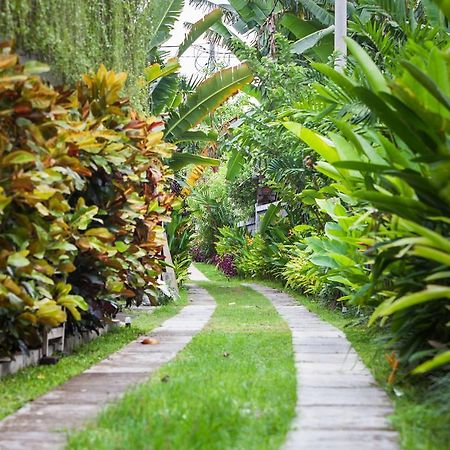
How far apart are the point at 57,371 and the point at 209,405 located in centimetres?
197

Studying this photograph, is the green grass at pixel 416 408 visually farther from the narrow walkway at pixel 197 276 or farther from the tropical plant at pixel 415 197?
the narrow walkway at pixel 197 276

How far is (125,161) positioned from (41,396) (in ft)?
8.74

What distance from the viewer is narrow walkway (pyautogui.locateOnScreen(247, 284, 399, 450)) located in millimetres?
3061

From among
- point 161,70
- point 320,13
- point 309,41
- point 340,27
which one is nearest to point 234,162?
point 309,41

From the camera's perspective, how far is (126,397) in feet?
12.6

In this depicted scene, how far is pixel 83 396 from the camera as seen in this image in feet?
13.7

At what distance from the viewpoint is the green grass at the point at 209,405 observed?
3008 millimetres

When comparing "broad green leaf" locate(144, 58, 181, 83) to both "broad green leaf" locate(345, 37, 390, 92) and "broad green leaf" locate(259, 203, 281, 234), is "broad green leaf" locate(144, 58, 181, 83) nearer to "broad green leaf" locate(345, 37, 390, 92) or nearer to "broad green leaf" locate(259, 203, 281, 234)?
"broad green leaf" locate(259, 203, 281, 234)

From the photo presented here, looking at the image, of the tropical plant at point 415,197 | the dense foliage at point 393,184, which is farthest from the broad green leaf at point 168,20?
the tropical plant at point 415,197

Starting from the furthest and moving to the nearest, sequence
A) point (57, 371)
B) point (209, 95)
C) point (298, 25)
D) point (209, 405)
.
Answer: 1. point (298, 25)
2. point (209, 95)
3. point (57, 371)
4. point (209, 405)

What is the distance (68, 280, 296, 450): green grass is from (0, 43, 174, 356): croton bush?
93 cm

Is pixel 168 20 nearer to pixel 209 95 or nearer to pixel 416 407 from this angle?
pixel 209 95

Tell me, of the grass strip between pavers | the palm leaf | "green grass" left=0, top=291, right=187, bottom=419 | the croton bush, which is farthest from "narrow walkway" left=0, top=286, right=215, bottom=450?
the palm leaf

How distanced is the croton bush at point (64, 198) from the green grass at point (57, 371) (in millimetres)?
208
